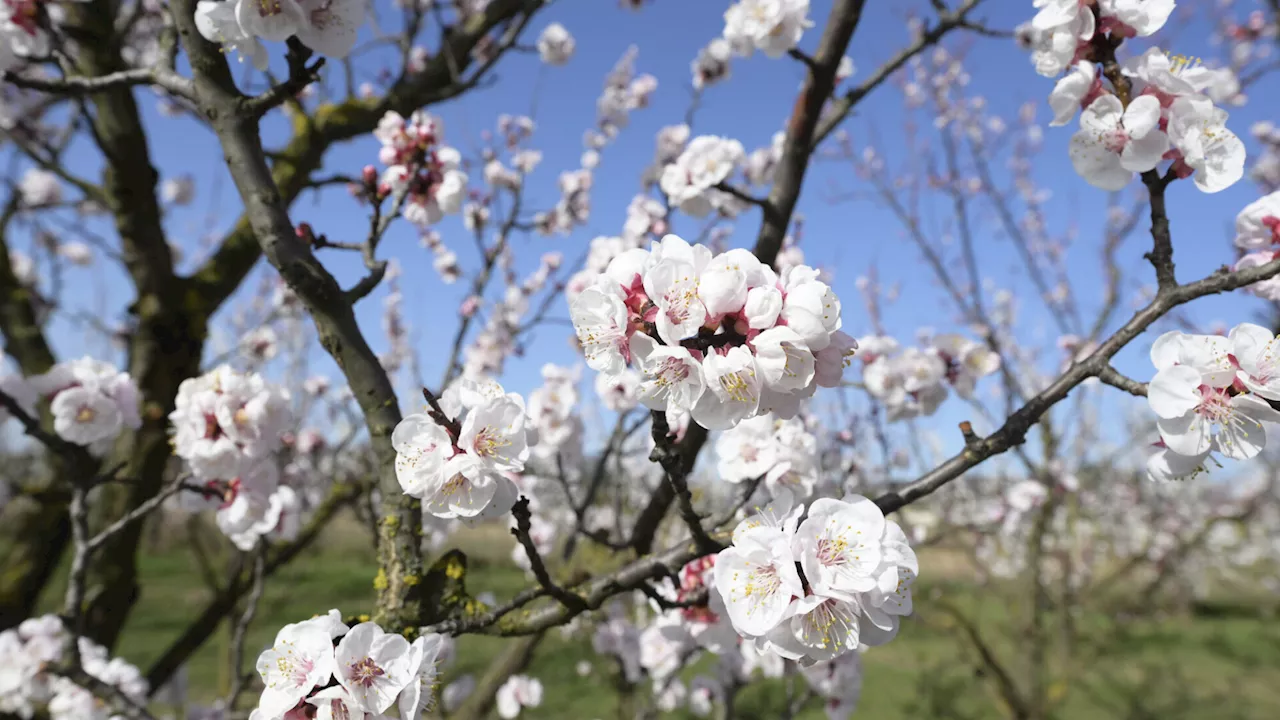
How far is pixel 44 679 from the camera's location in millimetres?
2205

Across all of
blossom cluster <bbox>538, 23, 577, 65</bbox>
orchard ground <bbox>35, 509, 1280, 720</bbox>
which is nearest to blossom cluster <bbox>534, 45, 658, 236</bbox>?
blossom cluster <bbox>538, 23, 577, 65</bbox>

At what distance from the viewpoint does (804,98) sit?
6.39 feet

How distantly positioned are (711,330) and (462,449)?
18.3 inches

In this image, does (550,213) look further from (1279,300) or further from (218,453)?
(1279,300)

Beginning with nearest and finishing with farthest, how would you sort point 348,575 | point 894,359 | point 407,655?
point 407,655
point 894,359
point 348,575

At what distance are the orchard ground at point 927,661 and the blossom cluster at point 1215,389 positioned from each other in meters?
Answer: 3.54

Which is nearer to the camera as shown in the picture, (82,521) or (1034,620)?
(82,521)

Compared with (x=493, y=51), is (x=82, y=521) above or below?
below

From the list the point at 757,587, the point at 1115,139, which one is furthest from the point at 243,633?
the point at 1115,139

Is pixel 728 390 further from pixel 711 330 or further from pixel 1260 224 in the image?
pixel 1260 224

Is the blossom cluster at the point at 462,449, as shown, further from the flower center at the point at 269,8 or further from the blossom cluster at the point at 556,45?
the blossom cluster at the point at 556,45

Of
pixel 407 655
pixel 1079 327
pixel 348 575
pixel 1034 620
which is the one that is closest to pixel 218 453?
pixel 407 655

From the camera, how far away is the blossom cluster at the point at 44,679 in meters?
2.02

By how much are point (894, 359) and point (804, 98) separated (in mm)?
998
